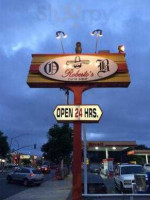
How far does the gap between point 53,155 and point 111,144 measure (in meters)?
9.42

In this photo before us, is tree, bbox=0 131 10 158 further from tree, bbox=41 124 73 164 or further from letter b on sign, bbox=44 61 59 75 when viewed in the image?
letter b on sign, bbox=44 61 59 75

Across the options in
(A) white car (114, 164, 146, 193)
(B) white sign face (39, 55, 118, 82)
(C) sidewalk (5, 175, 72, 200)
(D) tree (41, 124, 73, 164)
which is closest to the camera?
(B) white sign face (39, 55, 118, 82)

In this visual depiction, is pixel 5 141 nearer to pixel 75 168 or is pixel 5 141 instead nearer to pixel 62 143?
pixel 62 143

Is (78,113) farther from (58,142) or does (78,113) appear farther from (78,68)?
(58,142)

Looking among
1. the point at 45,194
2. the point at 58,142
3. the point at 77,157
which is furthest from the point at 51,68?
the point at 58,142

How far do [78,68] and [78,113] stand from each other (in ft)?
6.18

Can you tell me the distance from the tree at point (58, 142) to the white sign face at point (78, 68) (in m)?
36.0

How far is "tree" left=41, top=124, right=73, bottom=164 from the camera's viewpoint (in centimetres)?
5069

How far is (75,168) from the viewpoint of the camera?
542 inches

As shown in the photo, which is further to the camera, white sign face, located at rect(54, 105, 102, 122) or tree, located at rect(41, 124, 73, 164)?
tree, located at rect(41, 124, 73, 164)

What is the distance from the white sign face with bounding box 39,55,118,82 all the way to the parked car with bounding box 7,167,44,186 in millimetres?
24315

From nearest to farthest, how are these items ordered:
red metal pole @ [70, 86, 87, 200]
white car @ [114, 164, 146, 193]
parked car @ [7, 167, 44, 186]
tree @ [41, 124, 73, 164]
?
red metal pole @ [70, 86, 87, 200], white car @ [114, 164, 146, 193], parked car @ [7, 167, 44, 186], tree @ [41, 124, 73, 164]

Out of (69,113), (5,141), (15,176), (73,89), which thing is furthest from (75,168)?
(5,141)

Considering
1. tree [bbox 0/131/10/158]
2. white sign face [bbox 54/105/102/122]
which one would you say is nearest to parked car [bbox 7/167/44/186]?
white sign face [bbox 54/105/102/122]
